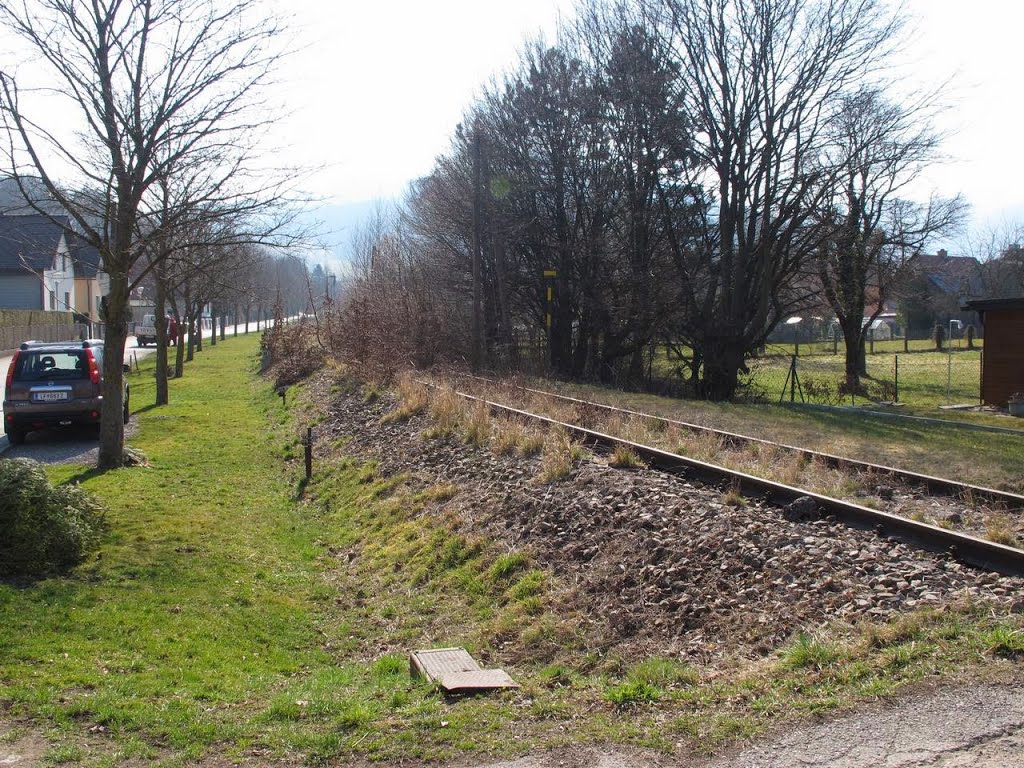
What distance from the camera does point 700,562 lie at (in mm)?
7375

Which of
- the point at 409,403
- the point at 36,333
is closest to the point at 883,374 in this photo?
the point at 409,403

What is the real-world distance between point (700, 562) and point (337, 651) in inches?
120

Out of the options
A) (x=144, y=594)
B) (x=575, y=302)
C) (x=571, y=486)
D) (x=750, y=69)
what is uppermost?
(x=750, y=69)

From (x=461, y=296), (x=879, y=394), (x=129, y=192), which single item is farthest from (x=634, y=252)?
(x=129, y=192)

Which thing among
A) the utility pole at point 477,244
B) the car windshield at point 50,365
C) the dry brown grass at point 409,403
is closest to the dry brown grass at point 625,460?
the dry brown grass at point 409,403

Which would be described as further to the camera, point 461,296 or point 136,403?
point 461,296

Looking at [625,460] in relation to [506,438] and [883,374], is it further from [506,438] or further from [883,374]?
[883,374]

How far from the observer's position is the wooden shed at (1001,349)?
23.5 meters

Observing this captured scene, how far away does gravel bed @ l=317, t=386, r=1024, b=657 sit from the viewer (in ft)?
20.1

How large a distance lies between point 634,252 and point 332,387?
987cm

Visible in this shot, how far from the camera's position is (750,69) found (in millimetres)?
26375

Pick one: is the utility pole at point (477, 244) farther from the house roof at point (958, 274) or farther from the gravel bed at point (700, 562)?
the house roof at point (958, 274)

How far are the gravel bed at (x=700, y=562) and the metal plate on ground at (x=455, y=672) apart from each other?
111 cm

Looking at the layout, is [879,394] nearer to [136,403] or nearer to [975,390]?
[975,390]
